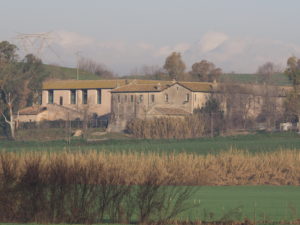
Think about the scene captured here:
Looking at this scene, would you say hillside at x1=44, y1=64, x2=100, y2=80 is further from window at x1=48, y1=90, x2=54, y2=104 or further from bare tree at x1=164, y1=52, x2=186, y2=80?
window at x1=48, y1=90, x2=54, y2=104

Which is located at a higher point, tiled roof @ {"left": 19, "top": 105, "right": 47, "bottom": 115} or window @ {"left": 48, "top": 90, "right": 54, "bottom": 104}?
window @ {"left": 48, "top": 90, "right": 54, "bottom": 104}

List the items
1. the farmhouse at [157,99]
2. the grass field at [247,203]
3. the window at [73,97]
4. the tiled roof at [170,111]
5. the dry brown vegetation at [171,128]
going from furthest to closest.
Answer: the window at [73,97]
the farmhouse at [157,99]
the tiled roof at [170,111]
the dry brown vegetation at [171,128]
the grass field at [247,203]

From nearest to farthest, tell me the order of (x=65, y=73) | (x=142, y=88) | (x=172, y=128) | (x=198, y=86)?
(x=172, y=128)
(x=198, y=86)
(x=142, y=88)
(x=65, y=73)

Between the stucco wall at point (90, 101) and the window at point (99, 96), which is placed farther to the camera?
the window at point (99, 96)

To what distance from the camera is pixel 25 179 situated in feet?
62.3

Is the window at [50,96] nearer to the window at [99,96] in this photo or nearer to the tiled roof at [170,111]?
the window at [99,96]

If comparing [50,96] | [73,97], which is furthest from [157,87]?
[50,96]

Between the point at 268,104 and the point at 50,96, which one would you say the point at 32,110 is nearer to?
the point at 50,96

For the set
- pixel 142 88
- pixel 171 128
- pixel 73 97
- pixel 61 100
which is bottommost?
pixel 171 128

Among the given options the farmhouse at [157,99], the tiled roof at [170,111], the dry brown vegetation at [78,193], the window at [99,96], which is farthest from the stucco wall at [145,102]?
the dry brown vegetation at [78,193]

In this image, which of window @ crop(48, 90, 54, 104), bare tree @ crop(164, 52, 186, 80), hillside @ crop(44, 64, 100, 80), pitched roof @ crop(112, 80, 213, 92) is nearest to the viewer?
pitched roof @ crop(112, 80, 213, 92)

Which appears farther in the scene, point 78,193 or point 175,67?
point 175,67

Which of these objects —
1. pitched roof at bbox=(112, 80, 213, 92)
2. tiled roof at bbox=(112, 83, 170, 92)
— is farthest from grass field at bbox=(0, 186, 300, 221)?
tiled roof at bbox=(112, 83, 170, 92)

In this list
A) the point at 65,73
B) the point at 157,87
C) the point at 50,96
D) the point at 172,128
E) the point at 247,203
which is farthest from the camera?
the point at 65,73
